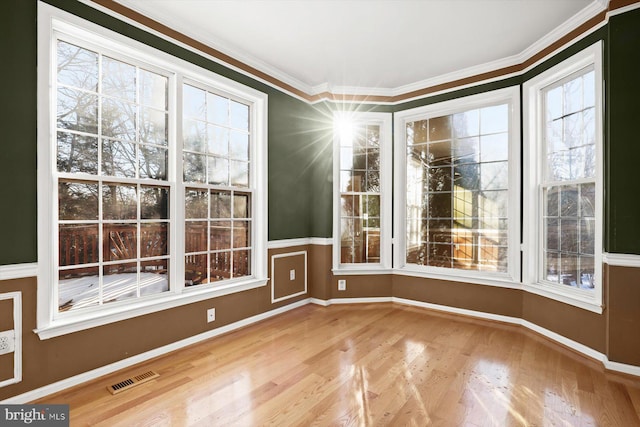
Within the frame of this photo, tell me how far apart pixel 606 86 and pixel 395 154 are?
2.24 metres

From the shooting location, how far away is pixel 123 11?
2.64 meters

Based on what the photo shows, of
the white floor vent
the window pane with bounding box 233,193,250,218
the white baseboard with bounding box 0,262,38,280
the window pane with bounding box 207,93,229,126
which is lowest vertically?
the white floor vent

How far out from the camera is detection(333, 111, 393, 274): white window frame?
4.50 m

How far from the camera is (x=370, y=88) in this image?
4.48 meters

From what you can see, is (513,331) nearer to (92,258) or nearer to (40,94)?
(92,258)

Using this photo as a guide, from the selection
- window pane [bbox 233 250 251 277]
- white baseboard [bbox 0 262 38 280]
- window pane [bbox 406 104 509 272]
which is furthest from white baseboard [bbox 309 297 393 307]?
white baseboard [bbox 0 262 38 280]

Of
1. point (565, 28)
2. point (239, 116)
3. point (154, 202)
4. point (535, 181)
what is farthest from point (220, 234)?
point (565, 28)

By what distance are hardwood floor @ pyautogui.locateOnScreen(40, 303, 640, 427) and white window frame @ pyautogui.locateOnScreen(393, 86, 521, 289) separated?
2.28ft

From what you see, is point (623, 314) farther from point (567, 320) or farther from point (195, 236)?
point (195, 236)

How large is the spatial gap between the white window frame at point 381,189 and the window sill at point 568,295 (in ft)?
5.57

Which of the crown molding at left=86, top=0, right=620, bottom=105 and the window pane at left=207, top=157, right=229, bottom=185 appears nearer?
the crown molding at left=86, top=0, right=620, bottom=105

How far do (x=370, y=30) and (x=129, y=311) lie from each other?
324 cm

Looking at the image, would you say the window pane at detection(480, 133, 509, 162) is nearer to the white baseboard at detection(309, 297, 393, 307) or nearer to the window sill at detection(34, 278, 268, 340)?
the white baseboard at detection(309, 297, 393, 307)

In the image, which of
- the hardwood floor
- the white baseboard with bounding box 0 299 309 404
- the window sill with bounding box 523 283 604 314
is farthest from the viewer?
the window sill with bounding box 523 283 604 314
